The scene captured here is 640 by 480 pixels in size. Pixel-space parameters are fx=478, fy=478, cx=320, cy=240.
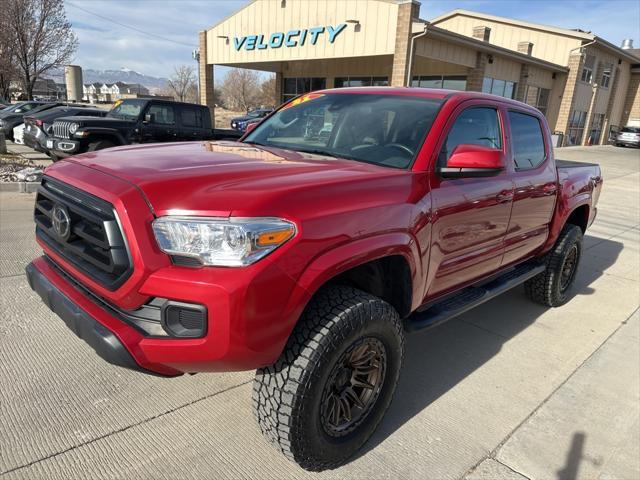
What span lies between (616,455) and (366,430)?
1417 mm

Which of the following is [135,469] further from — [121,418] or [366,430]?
[366,430]

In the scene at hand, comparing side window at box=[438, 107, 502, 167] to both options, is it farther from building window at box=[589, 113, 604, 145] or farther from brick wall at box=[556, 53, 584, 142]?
building window at box=[589, 113, 604, 145]

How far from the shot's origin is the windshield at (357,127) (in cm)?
285

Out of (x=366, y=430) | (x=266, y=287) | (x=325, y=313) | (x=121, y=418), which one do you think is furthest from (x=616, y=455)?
(x=121, y=418)

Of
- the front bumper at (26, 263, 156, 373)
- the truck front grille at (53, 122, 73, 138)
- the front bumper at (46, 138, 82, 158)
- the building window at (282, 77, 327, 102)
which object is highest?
the building window at (282, 77, 327, 102)

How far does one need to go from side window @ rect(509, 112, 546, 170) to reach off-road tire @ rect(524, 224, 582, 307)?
0.95 m

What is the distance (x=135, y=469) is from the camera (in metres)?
2.23

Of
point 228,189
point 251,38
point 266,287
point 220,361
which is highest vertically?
point 251,38

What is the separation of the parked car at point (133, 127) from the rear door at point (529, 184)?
7.45 metres

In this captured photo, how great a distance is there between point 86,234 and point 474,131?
245 centimetres

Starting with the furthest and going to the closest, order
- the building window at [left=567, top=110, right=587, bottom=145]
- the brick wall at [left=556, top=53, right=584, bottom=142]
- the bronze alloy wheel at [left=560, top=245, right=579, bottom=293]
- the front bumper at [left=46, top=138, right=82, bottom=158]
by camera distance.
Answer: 1. the building window at [left=567, top=110, right=587, bottom=145]
2. the brick wall at [left=556, top=53, right=584, bottom=142]
3. the front bumper at [left=46, top=138, right=82, bottom=158]
4. the bronze alloy wheel at [left=560, top=245, right=579, bottom=293]

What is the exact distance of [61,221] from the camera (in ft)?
7.54

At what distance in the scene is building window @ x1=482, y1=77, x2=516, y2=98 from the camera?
69.8ft

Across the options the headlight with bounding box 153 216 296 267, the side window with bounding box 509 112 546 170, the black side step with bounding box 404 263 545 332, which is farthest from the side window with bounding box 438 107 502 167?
the headlight with bounding box 153 216 296 267
